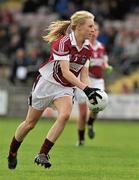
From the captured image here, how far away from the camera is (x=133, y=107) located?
28141 mm

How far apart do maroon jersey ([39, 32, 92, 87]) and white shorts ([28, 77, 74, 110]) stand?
78mm

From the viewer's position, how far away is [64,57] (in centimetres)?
1122

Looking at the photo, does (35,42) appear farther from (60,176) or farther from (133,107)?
(60,176)

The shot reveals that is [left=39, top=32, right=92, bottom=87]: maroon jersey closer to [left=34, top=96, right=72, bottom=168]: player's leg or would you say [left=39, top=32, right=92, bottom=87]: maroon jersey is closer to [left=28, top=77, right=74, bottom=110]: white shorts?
[left=28, top=77, right=74, bottom=110]: white shorts

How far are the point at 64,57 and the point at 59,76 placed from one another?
0.32 metres

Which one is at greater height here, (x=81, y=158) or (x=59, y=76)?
(x=59, y=76)

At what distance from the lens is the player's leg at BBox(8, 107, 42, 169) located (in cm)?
1139

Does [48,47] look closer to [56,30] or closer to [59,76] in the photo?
[56,30]

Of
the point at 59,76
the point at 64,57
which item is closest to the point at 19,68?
the point at 59,76

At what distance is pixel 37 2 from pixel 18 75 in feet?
17.9

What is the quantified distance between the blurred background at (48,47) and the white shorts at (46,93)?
16563 millimetres

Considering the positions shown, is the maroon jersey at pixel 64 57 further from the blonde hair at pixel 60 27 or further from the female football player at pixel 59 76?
the blonde hair at pixel 60 27

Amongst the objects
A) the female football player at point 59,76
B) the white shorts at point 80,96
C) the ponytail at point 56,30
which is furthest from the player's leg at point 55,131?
the white shorts at point 80,96

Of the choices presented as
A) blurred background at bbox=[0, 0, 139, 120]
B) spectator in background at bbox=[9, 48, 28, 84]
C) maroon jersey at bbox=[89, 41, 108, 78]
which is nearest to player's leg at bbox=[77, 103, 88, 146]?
maroon jersey at bbox=[89, 41, 108, 78]
